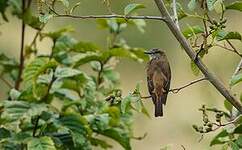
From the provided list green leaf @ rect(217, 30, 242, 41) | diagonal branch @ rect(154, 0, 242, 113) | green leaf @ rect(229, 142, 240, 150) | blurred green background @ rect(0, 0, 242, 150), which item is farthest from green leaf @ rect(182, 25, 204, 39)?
blurred green background @ rect(0, 0, 242, 150)

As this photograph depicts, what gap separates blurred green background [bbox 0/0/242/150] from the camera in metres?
7.30

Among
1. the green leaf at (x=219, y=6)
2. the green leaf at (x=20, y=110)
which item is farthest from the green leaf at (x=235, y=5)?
the green leaf at (x=20, y=110)

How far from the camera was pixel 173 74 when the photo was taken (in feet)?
28.1

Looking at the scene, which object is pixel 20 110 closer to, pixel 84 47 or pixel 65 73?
pixel 65 73

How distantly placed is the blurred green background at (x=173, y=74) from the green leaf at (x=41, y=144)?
12.6ft

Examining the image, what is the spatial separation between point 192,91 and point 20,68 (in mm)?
4990

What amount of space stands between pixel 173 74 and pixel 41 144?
5995mm

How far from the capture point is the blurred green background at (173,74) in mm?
7305

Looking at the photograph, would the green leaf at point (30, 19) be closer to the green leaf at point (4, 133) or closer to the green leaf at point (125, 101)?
the green leaf at point (4, 133)

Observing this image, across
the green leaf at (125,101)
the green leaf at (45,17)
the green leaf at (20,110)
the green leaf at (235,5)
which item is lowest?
the green leaf at (125,101)

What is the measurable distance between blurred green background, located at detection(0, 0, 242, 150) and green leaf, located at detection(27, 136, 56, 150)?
3.84 m

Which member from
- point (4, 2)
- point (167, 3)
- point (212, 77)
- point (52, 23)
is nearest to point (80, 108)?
point (4, 2)

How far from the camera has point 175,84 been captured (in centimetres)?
827

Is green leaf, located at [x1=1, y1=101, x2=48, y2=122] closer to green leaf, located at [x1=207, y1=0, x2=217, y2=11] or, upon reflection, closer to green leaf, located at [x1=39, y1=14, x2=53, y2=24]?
green leaf, located at [x1=39, y1=14, x2=53, y2=24]
